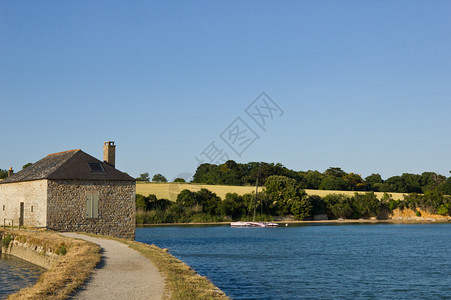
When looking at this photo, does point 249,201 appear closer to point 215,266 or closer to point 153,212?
point 153,212

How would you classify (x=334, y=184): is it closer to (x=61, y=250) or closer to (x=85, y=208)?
(x=85, y=208)

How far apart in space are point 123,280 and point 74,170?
765 inches

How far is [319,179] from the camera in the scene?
112000mm

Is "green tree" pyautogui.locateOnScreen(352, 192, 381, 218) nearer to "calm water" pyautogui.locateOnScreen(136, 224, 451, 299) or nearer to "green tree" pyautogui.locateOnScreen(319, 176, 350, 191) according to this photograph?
"green tree" pyautogui.locateOnScreen(319, 176, 350, 191)

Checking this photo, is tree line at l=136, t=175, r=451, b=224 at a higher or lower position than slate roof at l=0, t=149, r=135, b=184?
lower

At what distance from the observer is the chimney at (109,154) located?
3562 centimetres

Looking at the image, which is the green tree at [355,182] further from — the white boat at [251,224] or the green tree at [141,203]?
the green tree at [141,203]

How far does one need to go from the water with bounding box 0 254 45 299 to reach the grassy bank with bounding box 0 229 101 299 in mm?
1135

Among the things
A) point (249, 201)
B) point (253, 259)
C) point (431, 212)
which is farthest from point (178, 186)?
point (253, 259)

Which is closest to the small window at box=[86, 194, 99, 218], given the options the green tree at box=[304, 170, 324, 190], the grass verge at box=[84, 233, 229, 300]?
the grass verge at box=[84, 233, 229, 300]

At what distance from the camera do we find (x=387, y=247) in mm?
36625

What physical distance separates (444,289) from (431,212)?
7282cm

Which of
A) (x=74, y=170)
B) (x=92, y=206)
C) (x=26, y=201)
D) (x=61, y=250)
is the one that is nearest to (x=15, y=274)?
(x=61, y=250)

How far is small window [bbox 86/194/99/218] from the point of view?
31.7 metres
